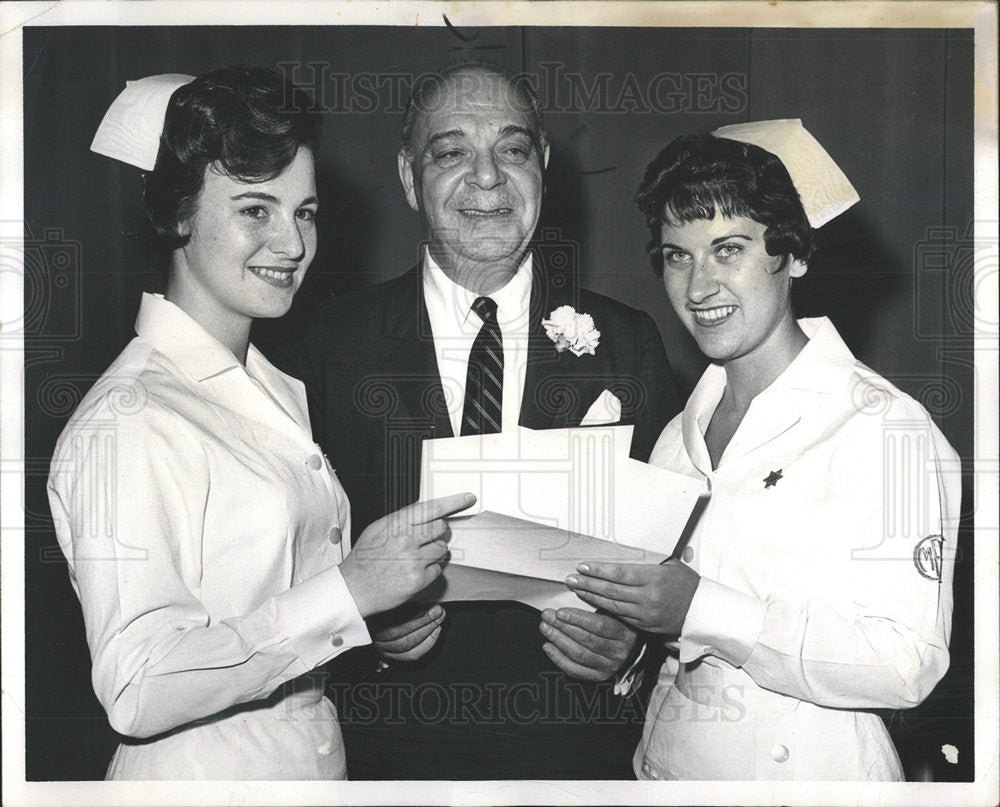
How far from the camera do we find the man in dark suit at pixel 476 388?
2.30m

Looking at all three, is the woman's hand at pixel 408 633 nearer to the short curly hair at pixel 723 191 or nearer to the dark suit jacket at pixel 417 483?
the dark suit jacket at pixel 417 483

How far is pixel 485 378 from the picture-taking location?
2.32 m

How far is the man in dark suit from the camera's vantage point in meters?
2.30

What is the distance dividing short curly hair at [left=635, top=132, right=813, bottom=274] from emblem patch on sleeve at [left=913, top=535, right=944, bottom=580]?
25.9 inches

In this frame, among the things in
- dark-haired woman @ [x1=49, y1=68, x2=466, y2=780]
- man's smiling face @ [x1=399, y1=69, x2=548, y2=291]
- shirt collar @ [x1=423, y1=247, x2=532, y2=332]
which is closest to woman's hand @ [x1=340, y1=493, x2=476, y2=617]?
dark-haired woman @ [x1=49, y1=68, x2=466, y2=780]

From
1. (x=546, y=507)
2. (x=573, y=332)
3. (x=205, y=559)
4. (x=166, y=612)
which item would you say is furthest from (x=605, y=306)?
(x=166, y=612)

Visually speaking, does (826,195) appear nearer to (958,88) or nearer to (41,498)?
(958,88)

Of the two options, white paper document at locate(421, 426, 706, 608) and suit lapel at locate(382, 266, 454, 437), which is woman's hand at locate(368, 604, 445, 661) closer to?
white paper document at locate(421, 426, 706, 608)

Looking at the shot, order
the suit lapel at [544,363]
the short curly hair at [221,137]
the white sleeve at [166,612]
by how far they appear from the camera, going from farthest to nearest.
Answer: the suit lapel at [544,363], the short curly hair at [221,137], the white sleeve at [166,612]

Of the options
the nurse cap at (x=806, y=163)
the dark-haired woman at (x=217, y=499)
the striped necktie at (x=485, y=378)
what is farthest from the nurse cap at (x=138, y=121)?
the nurse cap at (x=806, y=163)

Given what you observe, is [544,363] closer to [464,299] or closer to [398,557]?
Answer: [464,299]

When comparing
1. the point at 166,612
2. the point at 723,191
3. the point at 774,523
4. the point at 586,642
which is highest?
the point at 723,191

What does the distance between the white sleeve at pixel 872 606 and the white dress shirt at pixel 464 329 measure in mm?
588

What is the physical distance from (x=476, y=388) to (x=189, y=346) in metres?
0.60
